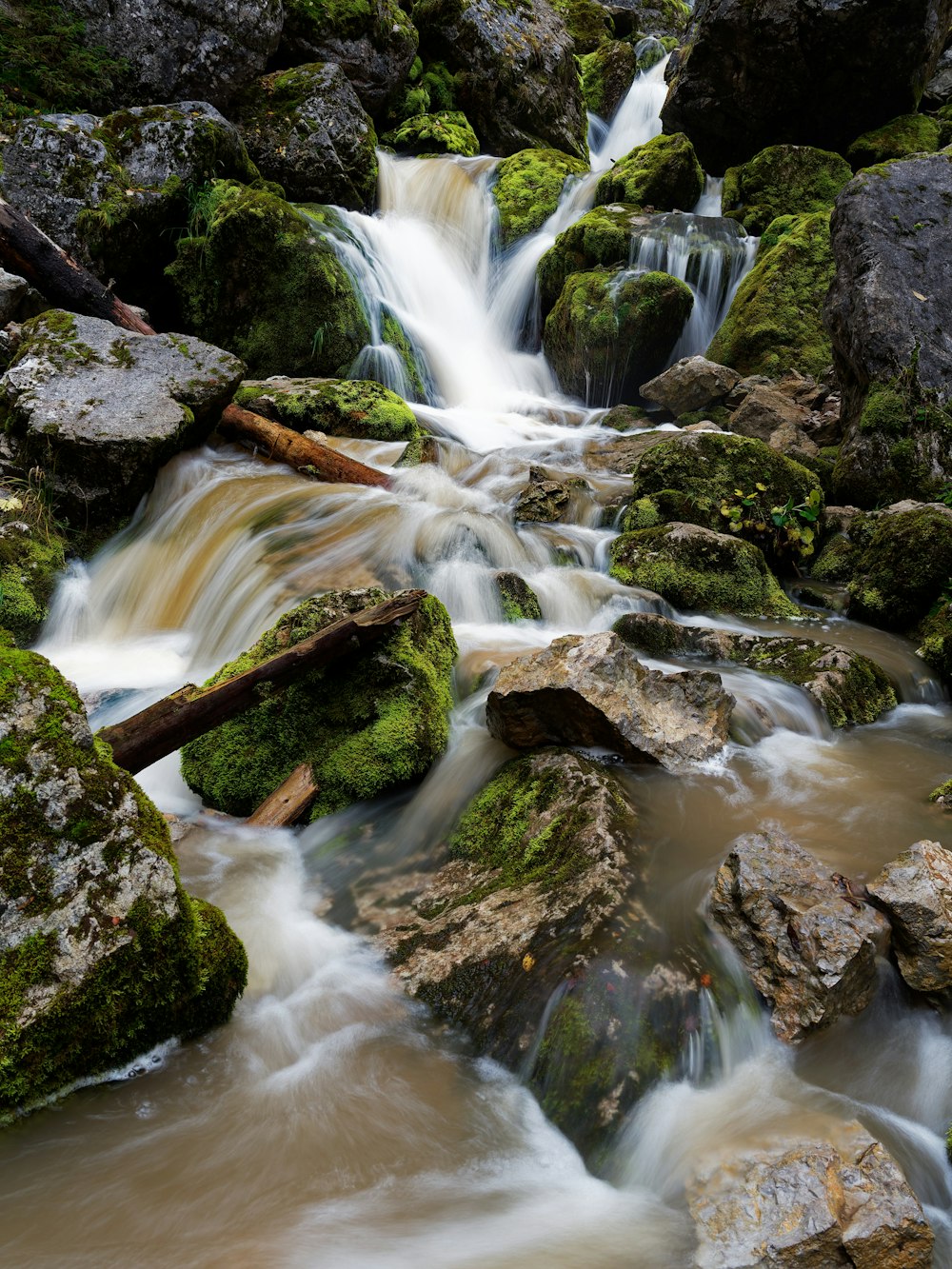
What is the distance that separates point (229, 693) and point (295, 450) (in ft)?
16.4

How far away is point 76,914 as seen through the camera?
215 centimetres

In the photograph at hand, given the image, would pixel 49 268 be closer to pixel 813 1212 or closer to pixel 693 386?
pixel 693 386

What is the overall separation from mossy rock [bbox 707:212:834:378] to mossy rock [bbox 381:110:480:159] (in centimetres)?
833

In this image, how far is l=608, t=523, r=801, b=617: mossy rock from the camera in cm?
672

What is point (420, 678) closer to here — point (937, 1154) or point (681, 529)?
point (937, 1154)

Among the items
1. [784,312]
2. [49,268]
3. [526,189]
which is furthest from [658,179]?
[49,268]

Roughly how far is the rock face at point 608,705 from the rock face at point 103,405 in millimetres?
4726

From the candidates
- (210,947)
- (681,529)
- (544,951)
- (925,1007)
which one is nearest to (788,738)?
(925,1007)

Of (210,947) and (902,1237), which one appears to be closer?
(902,1237)

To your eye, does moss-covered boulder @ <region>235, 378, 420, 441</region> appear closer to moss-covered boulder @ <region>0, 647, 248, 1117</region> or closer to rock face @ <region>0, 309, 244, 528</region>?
rock face @ <region>0, 309, 244, 528</region>

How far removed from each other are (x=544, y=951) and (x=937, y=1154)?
1.27m

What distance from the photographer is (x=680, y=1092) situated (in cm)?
233

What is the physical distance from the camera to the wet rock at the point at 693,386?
11328 millimetres

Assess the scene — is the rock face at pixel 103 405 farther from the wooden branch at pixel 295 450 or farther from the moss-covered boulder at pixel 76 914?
the moss-covered boulder at pixel 76 914
